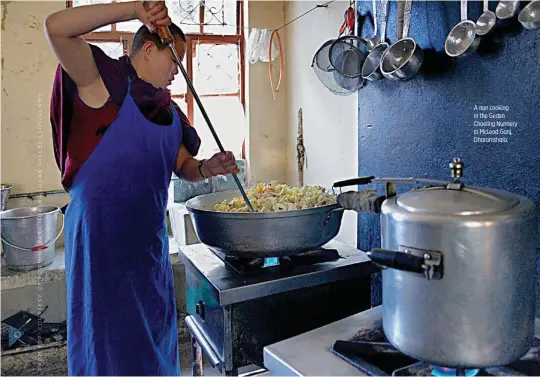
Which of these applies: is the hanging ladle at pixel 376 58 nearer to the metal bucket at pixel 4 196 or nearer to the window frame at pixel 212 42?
the window frame at pixel 212 42

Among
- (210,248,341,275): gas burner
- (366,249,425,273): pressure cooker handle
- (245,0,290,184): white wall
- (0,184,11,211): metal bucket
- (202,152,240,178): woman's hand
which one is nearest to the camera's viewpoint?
(366,249,425,273): pressure cooker handle

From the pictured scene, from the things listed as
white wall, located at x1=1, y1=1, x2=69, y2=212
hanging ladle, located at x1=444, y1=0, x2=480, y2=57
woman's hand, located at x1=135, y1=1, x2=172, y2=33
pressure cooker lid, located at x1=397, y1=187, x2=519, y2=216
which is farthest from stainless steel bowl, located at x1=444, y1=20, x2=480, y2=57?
white wall, located at x1=1, y1=1, x2=69, y2=212

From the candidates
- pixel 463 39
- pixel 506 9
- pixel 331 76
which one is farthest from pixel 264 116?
pixel 506 9

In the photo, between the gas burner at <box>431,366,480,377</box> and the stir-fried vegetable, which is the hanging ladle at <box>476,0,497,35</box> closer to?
the stir-fried vegetable

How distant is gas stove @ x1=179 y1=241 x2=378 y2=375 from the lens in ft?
4.69

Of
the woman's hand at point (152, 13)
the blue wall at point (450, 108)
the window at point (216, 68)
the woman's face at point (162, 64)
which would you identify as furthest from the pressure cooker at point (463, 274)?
the window at point (216, 68)

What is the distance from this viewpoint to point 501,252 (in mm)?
863

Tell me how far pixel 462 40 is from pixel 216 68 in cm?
237

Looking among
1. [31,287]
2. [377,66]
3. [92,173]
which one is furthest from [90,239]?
[31,287]

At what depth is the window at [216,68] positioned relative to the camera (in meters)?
3.45

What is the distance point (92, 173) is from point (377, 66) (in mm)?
1096

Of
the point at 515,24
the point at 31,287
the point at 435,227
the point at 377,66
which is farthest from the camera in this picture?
the point at 31,287

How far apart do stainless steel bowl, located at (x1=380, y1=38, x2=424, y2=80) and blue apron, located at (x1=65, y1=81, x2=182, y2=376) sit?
816 millimetres

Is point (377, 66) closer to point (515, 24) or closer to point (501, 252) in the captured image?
point (515, 24)
